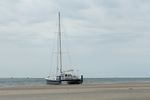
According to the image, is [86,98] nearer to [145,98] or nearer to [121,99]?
[121,99]

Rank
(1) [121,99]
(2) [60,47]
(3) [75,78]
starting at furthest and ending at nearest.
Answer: (2) [60,47], (3) [75,78], (1) [121,99]

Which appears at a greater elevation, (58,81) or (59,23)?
(59,23)

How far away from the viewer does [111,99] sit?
2100 centimetres

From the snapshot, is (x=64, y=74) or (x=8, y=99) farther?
(x=64, y=74)

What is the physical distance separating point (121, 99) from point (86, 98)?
274 centimetres

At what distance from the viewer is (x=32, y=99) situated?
21.7 m

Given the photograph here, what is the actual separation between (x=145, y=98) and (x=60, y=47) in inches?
1751

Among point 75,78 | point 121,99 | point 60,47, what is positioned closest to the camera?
point 121,99

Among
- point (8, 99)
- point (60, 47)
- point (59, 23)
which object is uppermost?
point (59, 23)

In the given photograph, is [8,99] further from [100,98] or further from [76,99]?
[100,98]

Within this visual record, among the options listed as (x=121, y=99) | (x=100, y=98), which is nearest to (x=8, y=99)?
(x=100, y=98)

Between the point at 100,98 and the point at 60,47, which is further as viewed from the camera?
the point at 60,47

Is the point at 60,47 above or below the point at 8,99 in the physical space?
above

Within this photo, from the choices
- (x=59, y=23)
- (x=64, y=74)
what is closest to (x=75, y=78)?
(x=64, y=74)
